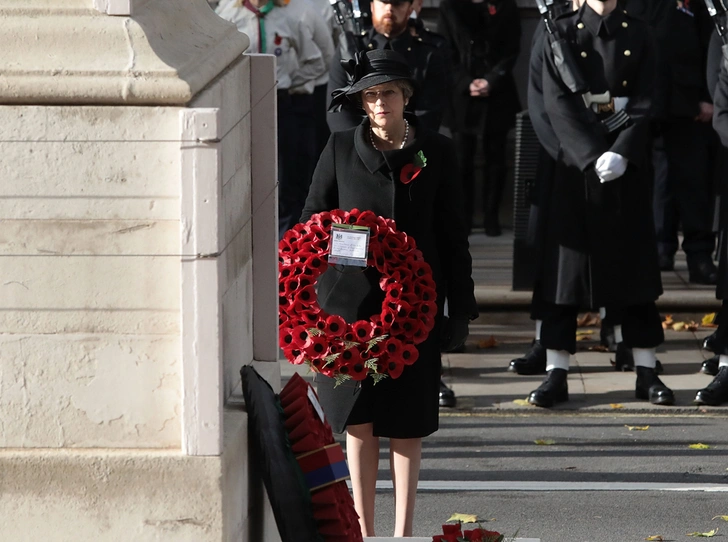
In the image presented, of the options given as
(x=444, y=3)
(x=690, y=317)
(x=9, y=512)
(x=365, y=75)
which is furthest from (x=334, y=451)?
(x=444, y=3)

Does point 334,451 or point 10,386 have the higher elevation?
point 10,386

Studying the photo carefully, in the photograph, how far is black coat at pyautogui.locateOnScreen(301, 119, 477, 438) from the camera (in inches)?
205

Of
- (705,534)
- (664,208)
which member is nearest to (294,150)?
(664,208)

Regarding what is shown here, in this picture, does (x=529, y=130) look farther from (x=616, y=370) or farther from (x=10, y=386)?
(x=10, y=386)

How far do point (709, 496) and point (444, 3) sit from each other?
5.64 meters

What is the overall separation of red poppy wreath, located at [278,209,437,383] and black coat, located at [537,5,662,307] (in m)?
2.73

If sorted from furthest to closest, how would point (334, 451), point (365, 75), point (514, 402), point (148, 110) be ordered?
point (514, 402) → point (365, 75) → point (334, 451) → point (148, 110)

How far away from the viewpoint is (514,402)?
781cm

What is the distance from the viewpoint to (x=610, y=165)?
748 centimetres

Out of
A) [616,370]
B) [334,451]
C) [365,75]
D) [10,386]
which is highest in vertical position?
[365,75]

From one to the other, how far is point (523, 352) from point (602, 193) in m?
1.63

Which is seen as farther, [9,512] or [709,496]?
[709,496]

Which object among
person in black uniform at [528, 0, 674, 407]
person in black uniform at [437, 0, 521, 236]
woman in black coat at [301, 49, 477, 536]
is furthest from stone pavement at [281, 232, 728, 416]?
woman in black coat at [301, 49, 477, 536]

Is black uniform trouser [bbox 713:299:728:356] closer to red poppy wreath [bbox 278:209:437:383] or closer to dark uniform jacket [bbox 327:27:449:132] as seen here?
dark uniform jacket [bbox 327:27:449:132]
